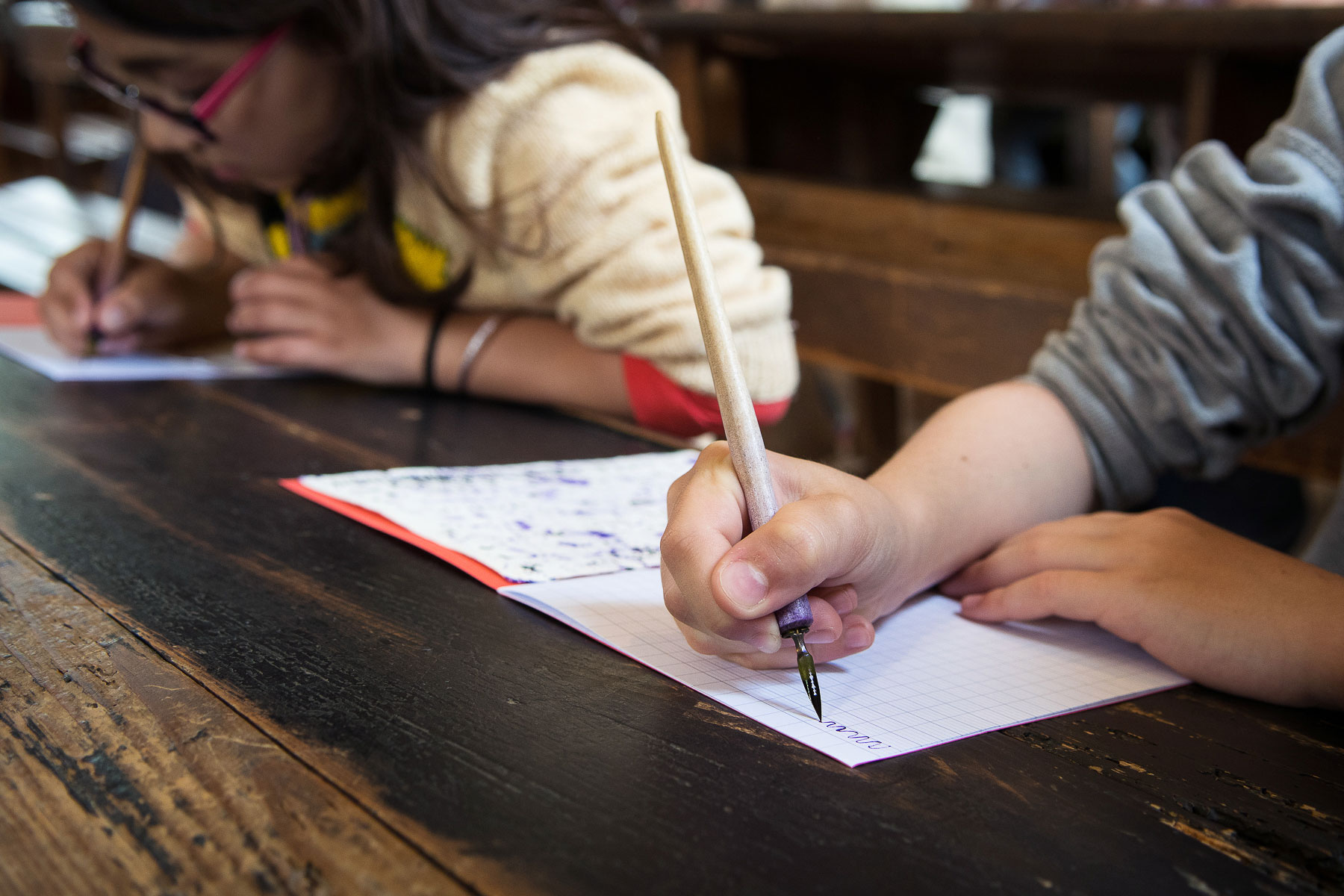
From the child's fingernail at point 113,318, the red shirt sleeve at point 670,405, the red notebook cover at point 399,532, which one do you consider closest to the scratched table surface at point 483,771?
the red notebook cover at point 399,532

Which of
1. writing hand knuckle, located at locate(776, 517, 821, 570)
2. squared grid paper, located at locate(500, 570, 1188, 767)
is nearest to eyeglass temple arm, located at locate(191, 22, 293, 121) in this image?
squared grid paper, located at locate(500, 570, 1188, 767)

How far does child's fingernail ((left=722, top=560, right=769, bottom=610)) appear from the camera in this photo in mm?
417

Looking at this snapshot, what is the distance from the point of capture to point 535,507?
2.25ft

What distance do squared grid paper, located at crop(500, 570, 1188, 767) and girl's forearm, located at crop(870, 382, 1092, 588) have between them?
0.04 metres

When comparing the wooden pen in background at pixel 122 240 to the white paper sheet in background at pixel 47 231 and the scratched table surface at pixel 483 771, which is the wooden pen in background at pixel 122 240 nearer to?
the white paper sheet in background at pixel 47 231

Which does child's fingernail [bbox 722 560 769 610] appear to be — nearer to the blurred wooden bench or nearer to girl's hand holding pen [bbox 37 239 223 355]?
girl's hand holding pen [bbox 37 239 223 355]

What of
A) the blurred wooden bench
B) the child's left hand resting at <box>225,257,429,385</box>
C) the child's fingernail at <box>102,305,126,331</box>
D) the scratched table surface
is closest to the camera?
the scratched table surface

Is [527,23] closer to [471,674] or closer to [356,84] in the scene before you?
[356,84]

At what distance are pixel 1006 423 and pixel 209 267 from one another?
1046 millimetres

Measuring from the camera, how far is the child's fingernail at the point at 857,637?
0.48m

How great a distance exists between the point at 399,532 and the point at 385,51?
499 millimetres

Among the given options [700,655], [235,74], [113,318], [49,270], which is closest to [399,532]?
[700,655]

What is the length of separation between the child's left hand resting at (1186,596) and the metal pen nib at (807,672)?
0.15 metres

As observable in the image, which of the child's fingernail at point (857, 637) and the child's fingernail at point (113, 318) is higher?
the child's fingernail at point (113, 318)
